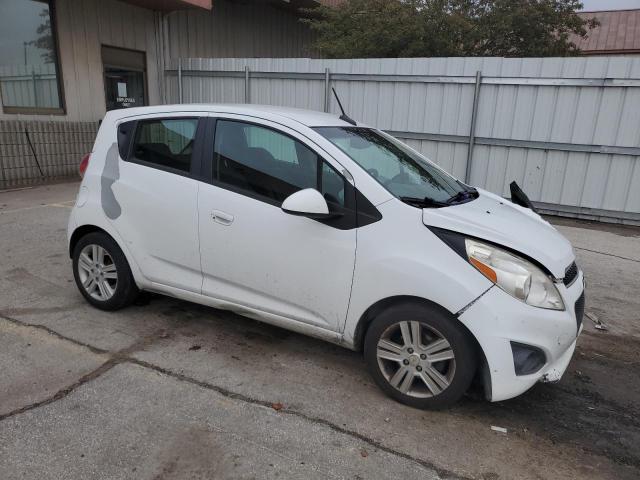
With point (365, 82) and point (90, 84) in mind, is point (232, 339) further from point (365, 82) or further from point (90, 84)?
point (90, 84)

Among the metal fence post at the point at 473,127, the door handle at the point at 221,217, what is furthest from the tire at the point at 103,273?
the metal fence post at the point at 473,127

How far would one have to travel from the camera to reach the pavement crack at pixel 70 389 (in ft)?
8.81

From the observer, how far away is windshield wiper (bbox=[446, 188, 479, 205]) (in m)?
3.26

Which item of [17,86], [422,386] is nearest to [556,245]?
[422,386]

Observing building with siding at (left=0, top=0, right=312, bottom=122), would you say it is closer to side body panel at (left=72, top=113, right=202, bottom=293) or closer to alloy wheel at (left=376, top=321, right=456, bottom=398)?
side body panel at (left=72, top=113, right=202, bottom=293)

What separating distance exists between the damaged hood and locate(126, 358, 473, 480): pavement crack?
1.22 meters

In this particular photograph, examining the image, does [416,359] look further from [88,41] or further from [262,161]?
[88,41]

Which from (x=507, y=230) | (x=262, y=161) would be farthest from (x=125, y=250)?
(x=507, y=230)

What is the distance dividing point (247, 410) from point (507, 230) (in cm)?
184

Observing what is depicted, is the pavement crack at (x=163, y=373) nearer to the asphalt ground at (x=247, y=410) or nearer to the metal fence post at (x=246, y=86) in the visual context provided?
the asphalt ground at (x=247, y=410)

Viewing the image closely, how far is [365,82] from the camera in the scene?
9.43 meters

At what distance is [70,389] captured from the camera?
2.92 m

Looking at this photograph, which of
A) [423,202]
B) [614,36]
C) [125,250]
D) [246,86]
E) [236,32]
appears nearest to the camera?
[423,202]

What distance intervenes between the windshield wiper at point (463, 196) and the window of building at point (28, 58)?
9.09m
